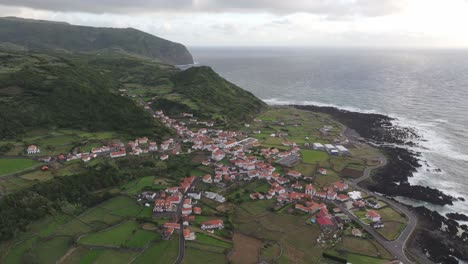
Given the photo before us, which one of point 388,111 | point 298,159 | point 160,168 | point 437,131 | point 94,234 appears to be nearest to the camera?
point 94,234

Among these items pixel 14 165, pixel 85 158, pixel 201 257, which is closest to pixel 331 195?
pixel 201 257

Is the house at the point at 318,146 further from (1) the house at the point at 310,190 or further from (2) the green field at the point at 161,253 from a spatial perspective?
(2) the green field at the point at 161,253

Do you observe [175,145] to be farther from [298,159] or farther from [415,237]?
[415,237]

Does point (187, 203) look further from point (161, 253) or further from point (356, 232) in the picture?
point (356, 232)

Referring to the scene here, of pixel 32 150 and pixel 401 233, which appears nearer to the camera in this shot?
pixel 401 233

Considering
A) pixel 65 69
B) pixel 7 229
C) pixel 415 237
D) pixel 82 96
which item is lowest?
pixel 415 237

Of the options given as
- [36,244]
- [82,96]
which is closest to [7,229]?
[36,244]
